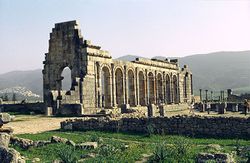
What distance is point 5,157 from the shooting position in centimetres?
1084

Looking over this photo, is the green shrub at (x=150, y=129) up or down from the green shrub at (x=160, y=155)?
up

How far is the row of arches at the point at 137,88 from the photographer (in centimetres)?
3672

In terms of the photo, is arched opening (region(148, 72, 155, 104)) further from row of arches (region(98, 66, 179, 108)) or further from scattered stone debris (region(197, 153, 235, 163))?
scattered stone debris (region(197, 153, 235, 163))

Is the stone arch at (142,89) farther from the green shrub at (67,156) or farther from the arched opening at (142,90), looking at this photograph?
the green shrub at (67,156)

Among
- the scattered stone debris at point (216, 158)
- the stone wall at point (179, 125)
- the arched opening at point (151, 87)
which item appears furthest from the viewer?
the arched opening at point (151, 87)

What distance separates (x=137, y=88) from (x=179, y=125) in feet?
81.4

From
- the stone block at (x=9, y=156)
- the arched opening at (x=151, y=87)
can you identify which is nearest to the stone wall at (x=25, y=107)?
the arched opening at (x=151, y=87)

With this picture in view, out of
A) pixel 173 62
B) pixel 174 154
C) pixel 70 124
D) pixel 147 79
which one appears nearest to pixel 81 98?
pixel 70 124

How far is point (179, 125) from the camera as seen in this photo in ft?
58.6

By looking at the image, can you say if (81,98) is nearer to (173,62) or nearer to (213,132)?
(213,132)

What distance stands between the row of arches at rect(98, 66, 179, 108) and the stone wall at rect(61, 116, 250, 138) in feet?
48.5

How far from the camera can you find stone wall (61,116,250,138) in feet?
54.6

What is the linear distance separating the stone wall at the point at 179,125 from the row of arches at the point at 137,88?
1478 cm

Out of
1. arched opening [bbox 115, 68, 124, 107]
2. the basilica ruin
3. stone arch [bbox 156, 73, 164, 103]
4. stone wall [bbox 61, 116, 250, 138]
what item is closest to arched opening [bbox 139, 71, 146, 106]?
the basilica ruin
